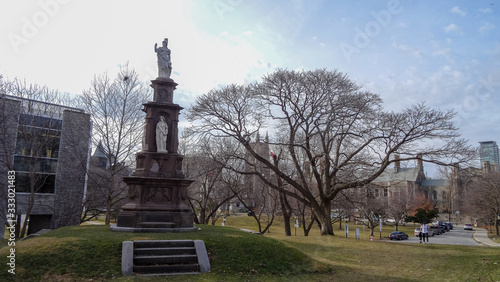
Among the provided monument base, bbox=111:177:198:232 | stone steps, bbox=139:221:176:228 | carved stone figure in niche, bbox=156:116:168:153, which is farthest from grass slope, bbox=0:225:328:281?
carved stone figure in niche, bbox=156:116:168:153

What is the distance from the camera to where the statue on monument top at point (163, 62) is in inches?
634

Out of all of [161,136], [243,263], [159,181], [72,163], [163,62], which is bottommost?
[243,263]

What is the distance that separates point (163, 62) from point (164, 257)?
385 inches

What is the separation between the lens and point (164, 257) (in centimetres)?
962

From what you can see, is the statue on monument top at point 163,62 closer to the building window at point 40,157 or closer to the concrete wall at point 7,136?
the concrete wall at point 7,136

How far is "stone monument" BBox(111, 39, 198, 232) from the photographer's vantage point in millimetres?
13294

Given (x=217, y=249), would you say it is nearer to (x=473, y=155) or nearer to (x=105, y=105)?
(x=473, y=155)

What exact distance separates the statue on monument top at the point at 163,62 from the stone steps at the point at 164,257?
8680 millimetres

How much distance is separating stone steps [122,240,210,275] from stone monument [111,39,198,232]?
268 centimetres

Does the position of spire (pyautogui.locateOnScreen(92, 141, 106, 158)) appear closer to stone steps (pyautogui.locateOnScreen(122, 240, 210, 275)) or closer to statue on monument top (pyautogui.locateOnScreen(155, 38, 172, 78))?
statue on monument top (pyautogui.locateOnScreen(155, 38, 172, 78))

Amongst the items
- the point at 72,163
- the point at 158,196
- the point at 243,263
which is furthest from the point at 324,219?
the point at 72,163

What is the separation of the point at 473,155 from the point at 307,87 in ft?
30.3

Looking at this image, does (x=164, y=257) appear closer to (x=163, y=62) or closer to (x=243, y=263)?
(x=243, y=263)

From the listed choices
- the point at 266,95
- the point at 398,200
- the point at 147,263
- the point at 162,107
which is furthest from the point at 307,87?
the point at 398,200
